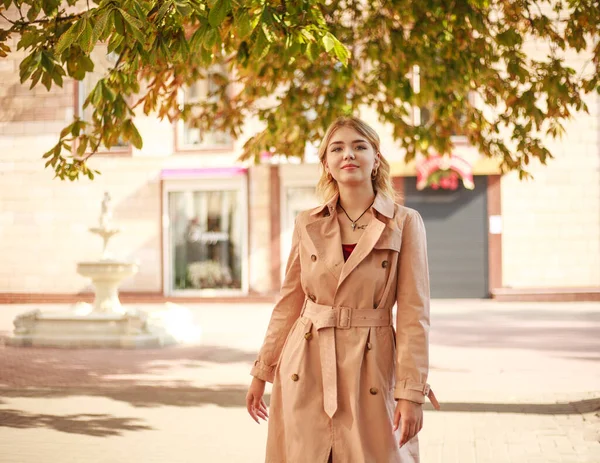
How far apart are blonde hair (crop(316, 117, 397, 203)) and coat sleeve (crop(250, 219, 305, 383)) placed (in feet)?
0.69

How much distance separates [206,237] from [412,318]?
21.7 meters

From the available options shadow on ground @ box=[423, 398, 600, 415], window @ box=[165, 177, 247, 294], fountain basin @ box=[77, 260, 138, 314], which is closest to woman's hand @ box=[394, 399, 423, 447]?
shadow on ground @ box=[423, 398, 600, 415]

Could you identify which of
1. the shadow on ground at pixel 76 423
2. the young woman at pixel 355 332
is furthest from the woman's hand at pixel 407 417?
the shadow on ground at pixel 76 423

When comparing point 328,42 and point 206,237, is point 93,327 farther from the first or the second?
point 206,237

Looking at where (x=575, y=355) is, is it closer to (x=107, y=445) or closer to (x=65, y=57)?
(x=107, y=445)

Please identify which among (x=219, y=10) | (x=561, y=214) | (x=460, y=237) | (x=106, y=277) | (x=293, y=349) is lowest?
(x=106, y=277)

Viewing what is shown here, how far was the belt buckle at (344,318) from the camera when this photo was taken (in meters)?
3.23

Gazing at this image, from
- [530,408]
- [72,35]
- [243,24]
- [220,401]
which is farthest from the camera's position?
[220,401]

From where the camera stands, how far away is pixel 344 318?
323 cm

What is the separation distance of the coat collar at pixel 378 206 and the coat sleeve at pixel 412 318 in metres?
0.08

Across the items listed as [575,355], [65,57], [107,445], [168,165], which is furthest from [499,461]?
[168,165]

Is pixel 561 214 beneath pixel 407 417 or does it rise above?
above

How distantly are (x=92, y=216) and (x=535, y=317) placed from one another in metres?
10.8

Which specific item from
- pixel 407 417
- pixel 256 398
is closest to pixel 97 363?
pixel 256 398
